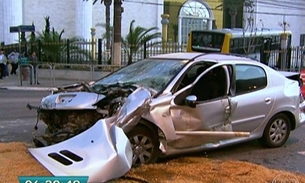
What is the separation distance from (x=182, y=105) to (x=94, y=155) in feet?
5.52

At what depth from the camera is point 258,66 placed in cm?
703

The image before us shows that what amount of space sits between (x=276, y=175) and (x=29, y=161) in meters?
3.25

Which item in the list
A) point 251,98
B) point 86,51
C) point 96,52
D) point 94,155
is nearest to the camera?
point 94,155

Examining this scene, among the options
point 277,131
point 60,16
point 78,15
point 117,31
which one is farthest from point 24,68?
point 60,16

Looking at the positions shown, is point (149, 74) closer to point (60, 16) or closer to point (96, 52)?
point (96, 52)

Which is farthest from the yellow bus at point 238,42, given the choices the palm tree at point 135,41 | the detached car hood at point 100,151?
the detached car hood at point 100,151

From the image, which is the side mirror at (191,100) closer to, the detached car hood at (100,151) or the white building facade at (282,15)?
the detached car hood at (100,151)

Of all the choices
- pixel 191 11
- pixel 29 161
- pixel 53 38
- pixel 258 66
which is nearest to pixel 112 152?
pixel 29 161

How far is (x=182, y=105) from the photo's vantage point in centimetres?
577

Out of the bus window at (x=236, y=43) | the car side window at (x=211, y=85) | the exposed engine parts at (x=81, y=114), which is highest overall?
the bus window at (x=236, y=43)

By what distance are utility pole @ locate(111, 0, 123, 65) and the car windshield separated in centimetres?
1434

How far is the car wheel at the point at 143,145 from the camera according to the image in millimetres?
5398

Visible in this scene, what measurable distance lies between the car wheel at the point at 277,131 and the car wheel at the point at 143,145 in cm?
236

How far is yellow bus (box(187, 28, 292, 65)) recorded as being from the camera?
21.6 meters
